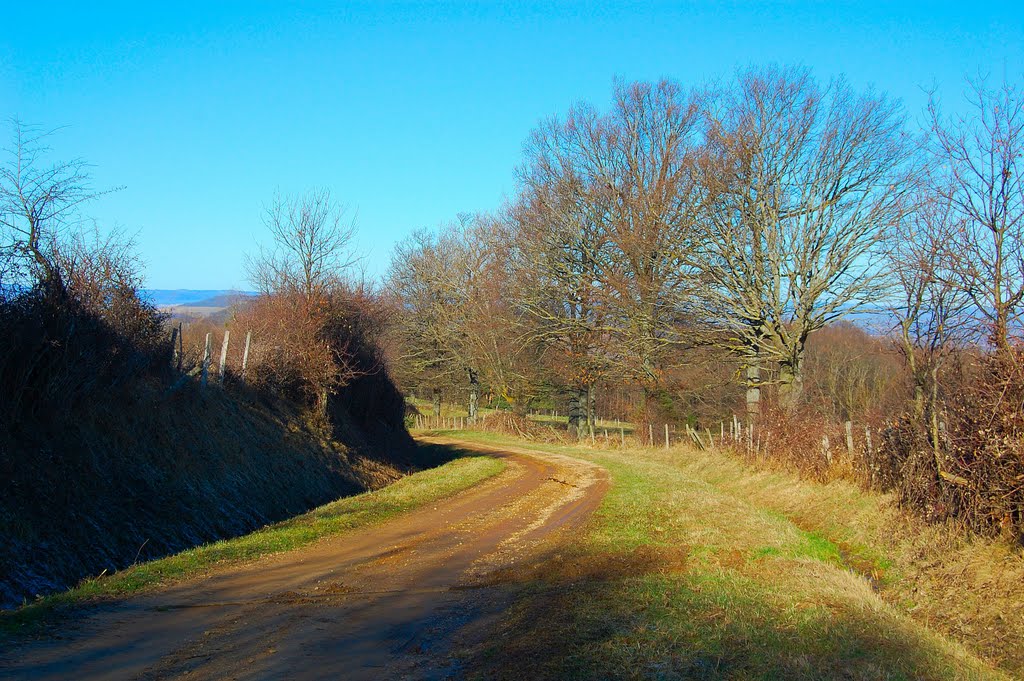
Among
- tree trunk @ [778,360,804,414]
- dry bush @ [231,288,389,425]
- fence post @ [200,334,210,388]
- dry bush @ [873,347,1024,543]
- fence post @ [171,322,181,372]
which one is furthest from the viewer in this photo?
tree trunk @ [778,360,804,414]

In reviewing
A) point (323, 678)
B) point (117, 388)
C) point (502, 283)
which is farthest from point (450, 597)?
point (502, 283)

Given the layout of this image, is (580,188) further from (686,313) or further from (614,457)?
(614,457)

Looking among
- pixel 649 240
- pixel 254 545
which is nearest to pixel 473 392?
pixel 649 240

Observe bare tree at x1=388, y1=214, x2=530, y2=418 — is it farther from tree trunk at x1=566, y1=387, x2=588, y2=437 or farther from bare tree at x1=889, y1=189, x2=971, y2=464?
bare tree at x1=889, y1=189, x2=971, y2=464

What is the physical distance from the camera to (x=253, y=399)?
20.0 metres

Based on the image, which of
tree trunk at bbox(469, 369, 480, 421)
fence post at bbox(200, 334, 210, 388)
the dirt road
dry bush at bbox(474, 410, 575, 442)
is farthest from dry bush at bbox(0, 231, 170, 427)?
tree trunk at bbox(469, 369, 480, 421)

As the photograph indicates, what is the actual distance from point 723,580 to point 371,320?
2237 cm

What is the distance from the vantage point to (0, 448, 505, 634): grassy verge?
6977 millimetres

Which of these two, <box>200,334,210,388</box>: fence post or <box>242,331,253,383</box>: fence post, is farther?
<box>242,331,253,383</box>: fence post

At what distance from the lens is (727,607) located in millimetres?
7160

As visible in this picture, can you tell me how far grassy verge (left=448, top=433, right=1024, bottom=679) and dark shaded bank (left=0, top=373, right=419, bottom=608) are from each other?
228 inches

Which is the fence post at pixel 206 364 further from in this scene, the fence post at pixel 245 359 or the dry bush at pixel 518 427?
the dry bush at pixel 518 427

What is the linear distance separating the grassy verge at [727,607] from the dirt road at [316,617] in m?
0.64

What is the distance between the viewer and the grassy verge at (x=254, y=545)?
22.9ft
